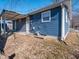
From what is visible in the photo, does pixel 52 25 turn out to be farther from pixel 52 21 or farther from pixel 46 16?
pixel 46 16

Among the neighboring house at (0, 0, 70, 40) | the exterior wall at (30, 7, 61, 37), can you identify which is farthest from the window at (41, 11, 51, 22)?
the exterior wall at (30, 7, 61, 37)

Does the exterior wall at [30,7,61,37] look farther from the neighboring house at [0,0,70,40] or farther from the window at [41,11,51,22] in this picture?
the window at [41,11,51,22]

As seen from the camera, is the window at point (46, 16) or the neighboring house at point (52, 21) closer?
the neighboring house at point (52, 21)

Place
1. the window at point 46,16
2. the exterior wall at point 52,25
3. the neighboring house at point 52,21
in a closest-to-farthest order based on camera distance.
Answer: the neighboring house at point 52,21 → the exterior wall at point 52,25 → the window at point 46,16

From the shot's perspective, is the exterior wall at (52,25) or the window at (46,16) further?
the window at (46,16)

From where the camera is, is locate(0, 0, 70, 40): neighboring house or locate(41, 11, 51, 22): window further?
locate(41, 11, 51, 22): window

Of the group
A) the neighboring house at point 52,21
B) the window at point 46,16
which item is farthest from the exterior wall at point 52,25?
the window at point 46,16

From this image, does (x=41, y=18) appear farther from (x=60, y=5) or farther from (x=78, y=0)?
(x=78, y=0)

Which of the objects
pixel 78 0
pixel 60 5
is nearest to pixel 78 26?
pixel 78 0

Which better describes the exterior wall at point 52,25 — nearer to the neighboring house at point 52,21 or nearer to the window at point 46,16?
the neighboring house at point 52,21

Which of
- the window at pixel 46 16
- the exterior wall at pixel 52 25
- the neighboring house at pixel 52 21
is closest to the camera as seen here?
the neighboring house at pixel 52 21

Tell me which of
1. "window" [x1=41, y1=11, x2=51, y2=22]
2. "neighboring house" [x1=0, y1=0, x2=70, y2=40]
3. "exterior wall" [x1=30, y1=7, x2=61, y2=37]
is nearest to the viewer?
"neighboring house" [x1=0, y1=0, x2=70, y2=40]

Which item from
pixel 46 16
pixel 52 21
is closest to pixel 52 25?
pixel 52 21

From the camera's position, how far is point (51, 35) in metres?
11.0
